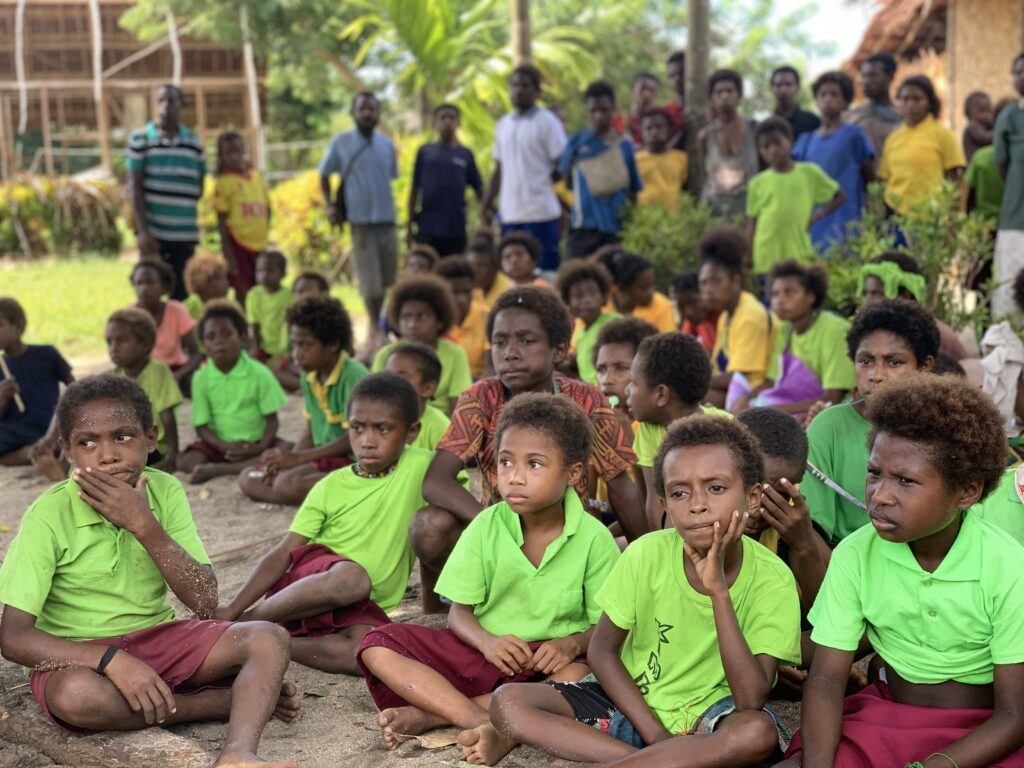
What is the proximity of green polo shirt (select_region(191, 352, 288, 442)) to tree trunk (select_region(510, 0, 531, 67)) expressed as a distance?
4.97 m

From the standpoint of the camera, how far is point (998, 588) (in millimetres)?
2619

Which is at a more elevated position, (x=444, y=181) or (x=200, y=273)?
(x=444, y=181)

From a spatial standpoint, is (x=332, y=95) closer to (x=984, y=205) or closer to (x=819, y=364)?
(x=984, y=205)

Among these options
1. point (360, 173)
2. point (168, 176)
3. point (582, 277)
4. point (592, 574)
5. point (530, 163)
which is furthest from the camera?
point (360, 173)

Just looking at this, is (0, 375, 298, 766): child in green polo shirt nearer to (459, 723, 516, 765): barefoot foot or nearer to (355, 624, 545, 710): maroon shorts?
(355, 624, 545, 710): maroon shorts

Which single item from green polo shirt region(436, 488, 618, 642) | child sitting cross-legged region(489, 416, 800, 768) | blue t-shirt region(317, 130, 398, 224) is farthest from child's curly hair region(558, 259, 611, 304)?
child sitting cross-legged region(489, 416, 800, 768)

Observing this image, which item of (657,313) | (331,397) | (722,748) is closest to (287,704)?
(722,748)

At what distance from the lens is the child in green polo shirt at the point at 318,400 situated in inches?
215

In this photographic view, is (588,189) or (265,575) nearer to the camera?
(265,575)

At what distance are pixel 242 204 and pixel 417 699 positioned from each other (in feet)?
22.7

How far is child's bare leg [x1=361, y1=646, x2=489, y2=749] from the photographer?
317cm

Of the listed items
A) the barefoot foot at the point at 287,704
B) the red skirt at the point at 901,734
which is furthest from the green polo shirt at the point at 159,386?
the red skirt at the point at 901,734

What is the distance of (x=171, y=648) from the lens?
322 cm

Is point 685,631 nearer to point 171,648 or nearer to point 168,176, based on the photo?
point 171,648
